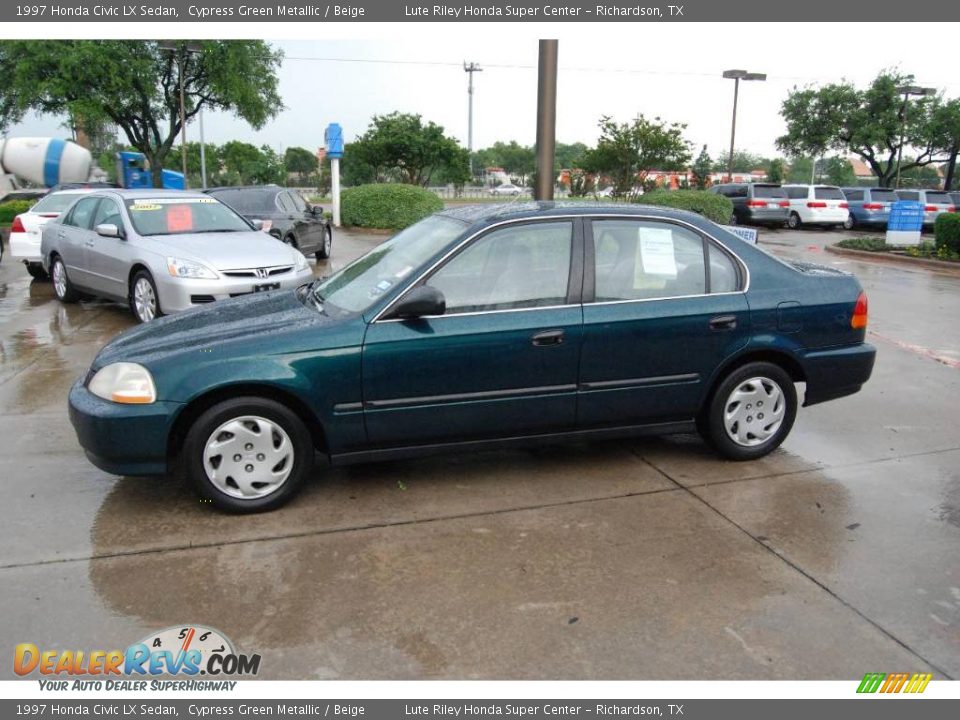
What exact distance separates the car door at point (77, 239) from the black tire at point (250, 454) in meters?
6.60

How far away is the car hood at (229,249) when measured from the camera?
27.4ft

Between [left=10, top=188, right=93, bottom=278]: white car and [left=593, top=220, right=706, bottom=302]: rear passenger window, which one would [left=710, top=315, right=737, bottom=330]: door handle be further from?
[left=10, top=188, right=93, bottom=278]: white car

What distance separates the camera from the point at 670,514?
4375mm

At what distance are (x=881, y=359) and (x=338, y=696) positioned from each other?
6839 mm

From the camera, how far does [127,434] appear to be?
407 cm

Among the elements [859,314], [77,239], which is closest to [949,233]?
[859,314]

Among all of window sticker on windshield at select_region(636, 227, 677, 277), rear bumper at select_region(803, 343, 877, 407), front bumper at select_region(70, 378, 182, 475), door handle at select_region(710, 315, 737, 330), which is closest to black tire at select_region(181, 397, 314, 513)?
front bumper at select_region(70, 378, 182, 475)

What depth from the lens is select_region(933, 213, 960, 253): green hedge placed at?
16641mm

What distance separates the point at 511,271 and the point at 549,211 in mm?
501

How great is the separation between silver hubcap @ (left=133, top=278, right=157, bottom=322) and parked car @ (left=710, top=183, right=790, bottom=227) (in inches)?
874

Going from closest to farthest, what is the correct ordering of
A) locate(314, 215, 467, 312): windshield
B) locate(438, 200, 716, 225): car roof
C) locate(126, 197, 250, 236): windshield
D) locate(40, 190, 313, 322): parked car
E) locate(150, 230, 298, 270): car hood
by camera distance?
locate(314, 215, 467, 312): windshield
locate(438, 200, 716, 225): car roof
locate(40, 190, 313, 322): parked car
locate(150, 230, 298, 270): car hood
locate(126, 197, 250, 236): windshield

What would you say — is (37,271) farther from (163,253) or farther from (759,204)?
(759,204)

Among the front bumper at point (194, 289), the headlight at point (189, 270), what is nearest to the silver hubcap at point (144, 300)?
the front bumper at point (194, 289)
